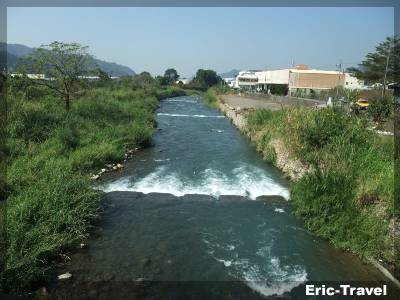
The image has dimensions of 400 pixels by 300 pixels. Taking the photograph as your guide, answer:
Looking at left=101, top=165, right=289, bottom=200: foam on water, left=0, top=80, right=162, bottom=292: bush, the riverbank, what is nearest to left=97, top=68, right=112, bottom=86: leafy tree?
left=0, top=80, right=162, bottom=292: bush

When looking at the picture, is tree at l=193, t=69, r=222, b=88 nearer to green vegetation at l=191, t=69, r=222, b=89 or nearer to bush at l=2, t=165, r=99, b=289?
green vegetation at l=191, t=69, r=222, b=89

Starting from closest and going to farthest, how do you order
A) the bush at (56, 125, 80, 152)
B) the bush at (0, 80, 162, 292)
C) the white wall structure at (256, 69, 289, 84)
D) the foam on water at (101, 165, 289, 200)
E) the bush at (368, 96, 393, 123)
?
the bush at (0, 80, 162, 292)
the foam on water at (101, 165, 289, 200)
the bush at (56, 125, 80, 152)
the bush at (368, 96, 393, 123)
the white wall structure at (256, 69, 289, 84)

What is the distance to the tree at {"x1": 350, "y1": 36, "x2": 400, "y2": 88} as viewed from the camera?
137 ft

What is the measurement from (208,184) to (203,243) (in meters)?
4.60

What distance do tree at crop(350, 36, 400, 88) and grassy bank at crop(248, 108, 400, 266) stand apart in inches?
1195

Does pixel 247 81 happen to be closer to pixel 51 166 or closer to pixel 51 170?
pixel 51 166

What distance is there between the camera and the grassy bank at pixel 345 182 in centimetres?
840

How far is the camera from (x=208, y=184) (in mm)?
13336

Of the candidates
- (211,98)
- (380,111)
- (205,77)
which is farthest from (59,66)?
(205,77)

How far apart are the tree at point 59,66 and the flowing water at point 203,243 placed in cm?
1069

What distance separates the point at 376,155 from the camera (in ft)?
36.8

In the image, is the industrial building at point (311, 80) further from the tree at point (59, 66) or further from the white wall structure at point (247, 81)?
the tree at point (59, 66)

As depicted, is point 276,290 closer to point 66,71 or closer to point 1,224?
point 1,224

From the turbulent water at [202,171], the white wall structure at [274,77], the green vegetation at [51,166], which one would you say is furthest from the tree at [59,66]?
the white wall structure at [274,77]
